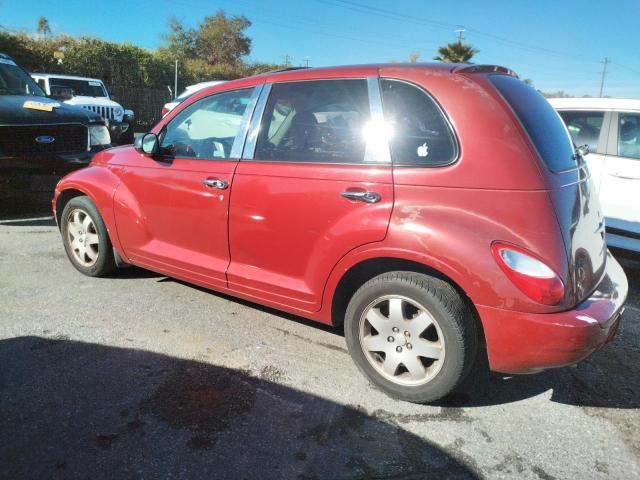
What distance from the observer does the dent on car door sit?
3344 mm

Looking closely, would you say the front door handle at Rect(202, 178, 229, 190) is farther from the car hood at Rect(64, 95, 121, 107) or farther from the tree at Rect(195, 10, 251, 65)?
the tree at Rect(195, 10, 251, 65)

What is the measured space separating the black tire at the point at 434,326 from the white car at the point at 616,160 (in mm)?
3448

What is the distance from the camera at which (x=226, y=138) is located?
3525 millimetres

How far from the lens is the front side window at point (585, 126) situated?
5383 millimetres

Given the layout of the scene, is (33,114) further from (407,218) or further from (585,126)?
(585,126)

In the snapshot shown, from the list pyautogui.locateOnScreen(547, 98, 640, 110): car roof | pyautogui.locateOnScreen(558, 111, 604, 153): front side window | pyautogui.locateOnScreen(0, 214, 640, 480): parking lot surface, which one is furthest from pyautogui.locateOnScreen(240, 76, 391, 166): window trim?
pyautogui.locateOnScreen(558, 111, 604, 153): front side window

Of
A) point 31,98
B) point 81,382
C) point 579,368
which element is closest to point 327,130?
point 81,382

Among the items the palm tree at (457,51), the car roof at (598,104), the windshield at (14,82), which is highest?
the palm tree at (457,51)

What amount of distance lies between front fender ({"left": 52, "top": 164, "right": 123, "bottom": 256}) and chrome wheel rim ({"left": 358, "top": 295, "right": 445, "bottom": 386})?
235cm

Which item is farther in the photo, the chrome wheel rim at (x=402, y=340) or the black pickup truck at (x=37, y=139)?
the black pickup truck at (x=37, y=139)

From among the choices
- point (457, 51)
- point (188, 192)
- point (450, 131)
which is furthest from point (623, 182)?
point (457, 51)

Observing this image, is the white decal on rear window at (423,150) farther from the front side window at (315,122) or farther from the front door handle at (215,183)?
the front door handle at (215,183)

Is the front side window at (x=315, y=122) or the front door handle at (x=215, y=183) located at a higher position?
the front side window at (x=315, y=122)

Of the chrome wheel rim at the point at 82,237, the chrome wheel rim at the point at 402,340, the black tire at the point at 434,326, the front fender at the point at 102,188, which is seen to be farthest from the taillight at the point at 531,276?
the chrome wheel rim at the point at 82,237
